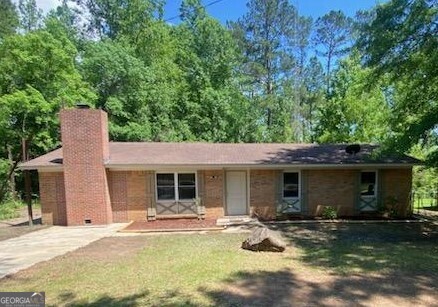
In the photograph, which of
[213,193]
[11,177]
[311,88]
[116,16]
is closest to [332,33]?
[311,88]

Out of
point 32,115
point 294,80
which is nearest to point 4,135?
point 32,115

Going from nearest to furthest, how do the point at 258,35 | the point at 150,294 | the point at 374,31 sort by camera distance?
the point at 150,294 < the point at 374,31 < the point at 258,35

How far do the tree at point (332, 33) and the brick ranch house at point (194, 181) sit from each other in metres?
19.9

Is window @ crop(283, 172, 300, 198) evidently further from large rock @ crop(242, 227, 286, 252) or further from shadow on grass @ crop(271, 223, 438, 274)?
large rock @ crop(242, 227, 286, 252)

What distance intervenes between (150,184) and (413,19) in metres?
11.5

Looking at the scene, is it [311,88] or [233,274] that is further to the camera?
[311,88]

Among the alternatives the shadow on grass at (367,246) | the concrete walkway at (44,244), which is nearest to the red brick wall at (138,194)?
the concrete walkway at (44,244)

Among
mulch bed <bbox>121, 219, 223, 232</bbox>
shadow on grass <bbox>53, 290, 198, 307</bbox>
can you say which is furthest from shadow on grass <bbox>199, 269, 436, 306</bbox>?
mulch bed <bbox>121, 219, 223, 232</bbox>

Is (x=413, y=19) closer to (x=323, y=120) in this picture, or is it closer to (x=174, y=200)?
(x=174, y=200)

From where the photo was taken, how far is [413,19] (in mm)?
10922

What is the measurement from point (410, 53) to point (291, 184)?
6994mm

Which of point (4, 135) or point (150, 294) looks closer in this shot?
point (150, 294)

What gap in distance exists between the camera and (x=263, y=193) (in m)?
14.9

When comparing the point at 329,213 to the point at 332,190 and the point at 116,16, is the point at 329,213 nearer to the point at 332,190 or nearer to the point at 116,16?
the point at 332,190
